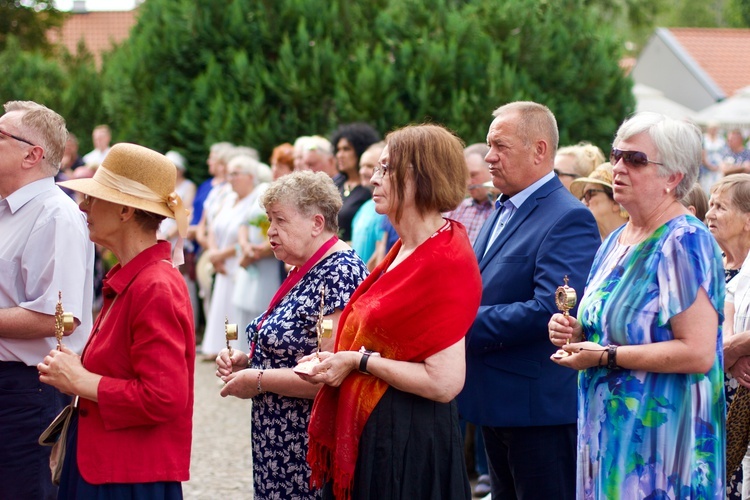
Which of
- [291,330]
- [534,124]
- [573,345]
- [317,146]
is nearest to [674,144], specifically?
[573,345]

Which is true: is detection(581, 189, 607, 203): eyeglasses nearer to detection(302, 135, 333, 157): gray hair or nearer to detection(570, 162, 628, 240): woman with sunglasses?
detection(570, 162, 628, 240): woman with sunglasses

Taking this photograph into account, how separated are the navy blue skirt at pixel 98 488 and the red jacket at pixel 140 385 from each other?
4 cm

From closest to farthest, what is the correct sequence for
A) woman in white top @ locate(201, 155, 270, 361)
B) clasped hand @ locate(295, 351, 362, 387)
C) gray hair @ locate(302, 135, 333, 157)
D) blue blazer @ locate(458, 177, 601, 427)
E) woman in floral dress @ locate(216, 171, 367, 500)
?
clasped hand @ locate(295, 351, 362, 387) → woman in floral dress @ locate(216, 171, 367, 500) → blue blazer @ locate(458, 177, 601, 427) → gray hair @ locate(302, 135, 333, 157) → woman in white top @ locate(201, 155, 270, 361)

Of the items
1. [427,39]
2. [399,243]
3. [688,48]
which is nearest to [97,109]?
[427,39]

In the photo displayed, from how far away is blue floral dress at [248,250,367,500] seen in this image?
412 cm

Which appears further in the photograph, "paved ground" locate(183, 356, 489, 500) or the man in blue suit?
"paved ground" locate(183, 356, 489, 500)

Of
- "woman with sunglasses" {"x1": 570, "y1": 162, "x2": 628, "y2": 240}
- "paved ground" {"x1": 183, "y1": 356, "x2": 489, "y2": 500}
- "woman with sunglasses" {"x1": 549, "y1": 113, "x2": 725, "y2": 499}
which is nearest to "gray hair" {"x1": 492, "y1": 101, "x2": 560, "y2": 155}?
"woman with sunglasses" {"x1": 549, "y1": 113, "x2": 725, "y2": 499}

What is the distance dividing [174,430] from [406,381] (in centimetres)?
88

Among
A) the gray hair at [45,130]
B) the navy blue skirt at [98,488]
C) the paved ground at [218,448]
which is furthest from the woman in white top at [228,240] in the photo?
the navy blue skirt at [98,488]

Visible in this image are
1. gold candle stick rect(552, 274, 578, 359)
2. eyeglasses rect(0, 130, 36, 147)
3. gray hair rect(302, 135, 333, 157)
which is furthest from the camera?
gray hair rect(302, 135, 333, 157)

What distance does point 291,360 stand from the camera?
13.6 feet

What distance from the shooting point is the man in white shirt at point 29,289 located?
175 inches

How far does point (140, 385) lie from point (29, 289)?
4.03 ft

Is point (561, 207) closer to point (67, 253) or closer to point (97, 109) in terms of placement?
point (67, 253)
